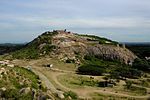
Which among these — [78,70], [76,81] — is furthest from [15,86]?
[78,70]

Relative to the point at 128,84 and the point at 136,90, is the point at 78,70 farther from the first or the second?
the point at 136,90

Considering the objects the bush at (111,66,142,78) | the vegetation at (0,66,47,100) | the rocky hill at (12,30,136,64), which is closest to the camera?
the vegetation at (0,66,47,100)

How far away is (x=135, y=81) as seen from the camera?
90125 millimetres

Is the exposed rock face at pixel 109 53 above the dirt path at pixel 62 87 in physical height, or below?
above

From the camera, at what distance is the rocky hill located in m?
117

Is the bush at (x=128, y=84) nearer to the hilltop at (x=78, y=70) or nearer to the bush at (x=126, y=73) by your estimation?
the hilltop at (x=78, y=70)

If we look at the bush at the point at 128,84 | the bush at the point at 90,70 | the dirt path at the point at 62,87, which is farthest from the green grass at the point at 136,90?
the bush at the point at 90,70

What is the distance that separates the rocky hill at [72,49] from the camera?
11651cm

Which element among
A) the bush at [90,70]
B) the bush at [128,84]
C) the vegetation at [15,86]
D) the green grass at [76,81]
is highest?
the vegetation at [15,86]

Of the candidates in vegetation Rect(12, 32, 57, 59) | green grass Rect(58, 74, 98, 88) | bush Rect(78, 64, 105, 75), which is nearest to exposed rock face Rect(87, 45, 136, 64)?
vegetation Rect(12, 32, 57, 59)

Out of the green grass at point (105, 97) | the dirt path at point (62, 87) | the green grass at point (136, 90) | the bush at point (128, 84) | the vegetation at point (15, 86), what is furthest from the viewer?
the bush at point (128, 84)

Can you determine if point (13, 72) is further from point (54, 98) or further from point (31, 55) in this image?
point (31, 55)

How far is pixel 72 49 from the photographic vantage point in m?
120

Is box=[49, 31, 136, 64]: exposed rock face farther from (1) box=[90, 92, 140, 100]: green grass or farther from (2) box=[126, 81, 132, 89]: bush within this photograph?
(1) box=[90, 92, 140, 100]: green grass
